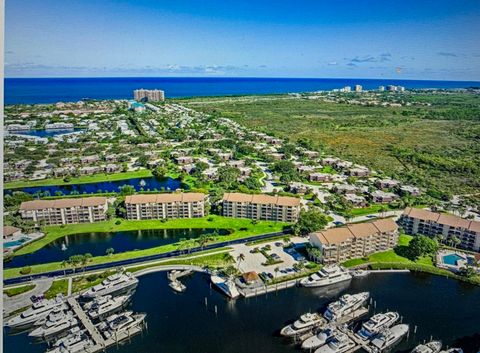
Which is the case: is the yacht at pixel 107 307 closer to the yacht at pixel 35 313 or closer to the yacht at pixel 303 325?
the yacht at pixel 35 313

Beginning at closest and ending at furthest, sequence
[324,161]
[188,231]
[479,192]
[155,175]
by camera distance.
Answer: [188,231] → [479,192] → [155,175] → [324,161]

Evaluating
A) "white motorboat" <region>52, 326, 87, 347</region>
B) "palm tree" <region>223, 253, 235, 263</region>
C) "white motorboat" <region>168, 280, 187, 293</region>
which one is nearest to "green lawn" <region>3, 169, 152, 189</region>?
"palm tree" <region>223, 253, 235, 263</region>

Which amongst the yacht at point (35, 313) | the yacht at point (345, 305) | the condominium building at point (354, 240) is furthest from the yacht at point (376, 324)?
the yacht at point (35, 313)

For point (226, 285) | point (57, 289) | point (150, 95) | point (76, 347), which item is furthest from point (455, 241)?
point (150, 95)

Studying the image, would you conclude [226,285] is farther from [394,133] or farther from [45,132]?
[45,132]

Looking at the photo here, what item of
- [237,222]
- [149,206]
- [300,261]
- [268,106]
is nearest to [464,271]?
[300,261]

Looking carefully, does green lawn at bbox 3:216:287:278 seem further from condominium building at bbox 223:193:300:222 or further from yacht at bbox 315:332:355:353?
yacht at bbox 315:332:355:353

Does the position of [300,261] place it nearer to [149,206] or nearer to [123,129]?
[149,206]
